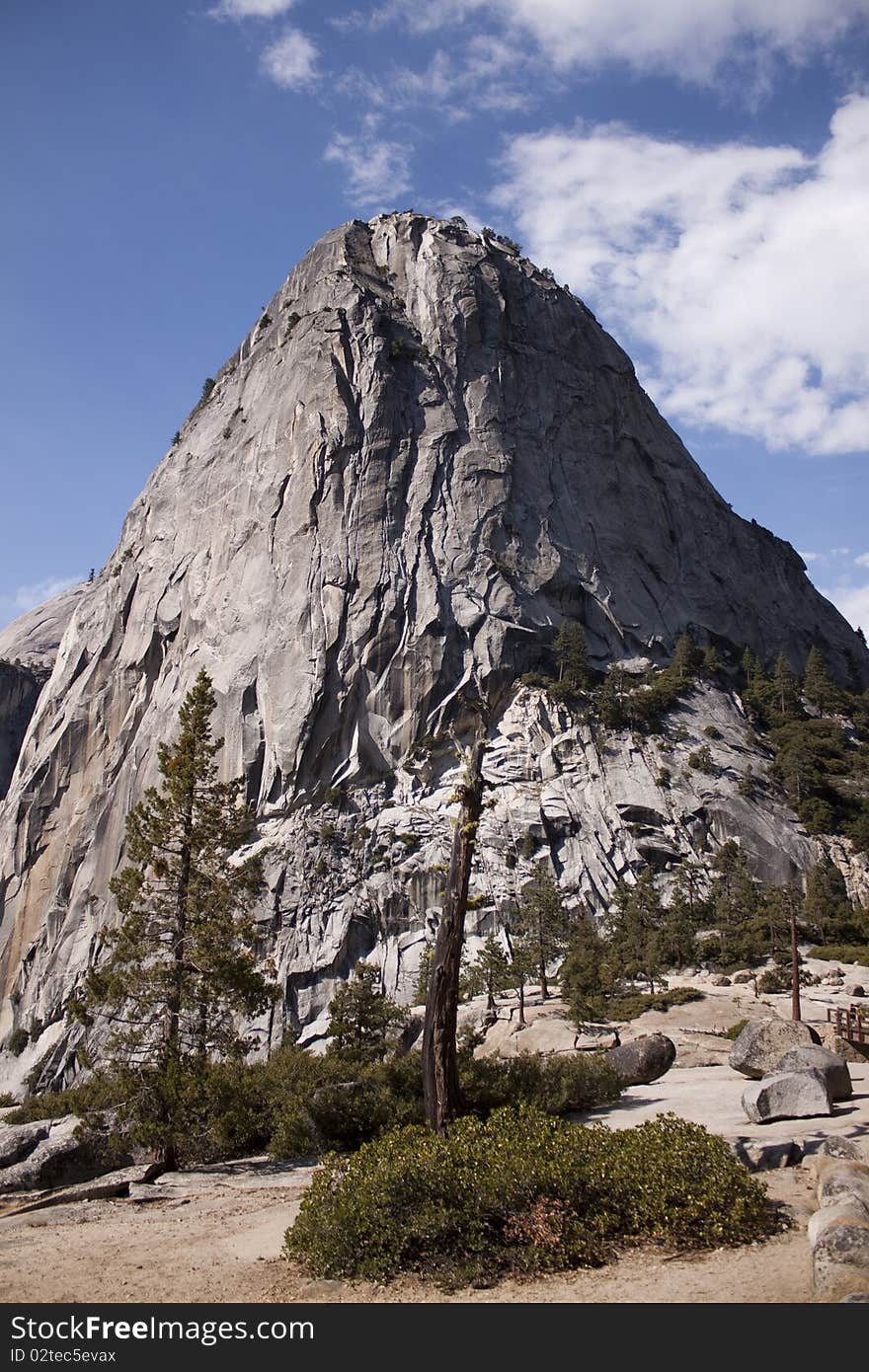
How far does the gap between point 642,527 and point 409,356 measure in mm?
27126

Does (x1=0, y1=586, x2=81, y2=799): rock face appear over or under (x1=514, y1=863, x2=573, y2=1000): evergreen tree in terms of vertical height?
over

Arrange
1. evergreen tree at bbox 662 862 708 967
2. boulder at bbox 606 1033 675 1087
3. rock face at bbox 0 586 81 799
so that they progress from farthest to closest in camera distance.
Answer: rock face at bbox 0 586 81 799 → evergreen tree at bbox 662 862 708 967 → boulder at bbox 606 1033 675 1087

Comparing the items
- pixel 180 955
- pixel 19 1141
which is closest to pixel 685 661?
pixel 180 955

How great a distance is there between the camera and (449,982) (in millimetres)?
13992

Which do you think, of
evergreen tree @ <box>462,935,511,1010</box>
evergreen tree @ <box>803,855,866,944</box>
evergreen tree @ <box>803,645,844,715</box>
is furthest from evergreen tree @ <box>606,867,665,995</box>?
evergreen tree @ <box>803,645,844,715</box>

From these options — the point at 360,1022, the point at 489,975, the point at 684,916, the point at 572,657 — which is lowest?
the point at 360,1022

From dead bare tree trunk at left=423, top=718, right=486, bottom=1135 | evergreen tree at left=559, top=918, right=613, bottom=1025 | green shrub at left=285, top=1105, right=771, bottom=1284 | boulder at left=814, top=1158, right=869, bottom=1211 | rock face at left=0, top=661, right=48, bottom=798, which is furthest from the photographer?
rock face at left=0, top=661, right=48, bottom=798

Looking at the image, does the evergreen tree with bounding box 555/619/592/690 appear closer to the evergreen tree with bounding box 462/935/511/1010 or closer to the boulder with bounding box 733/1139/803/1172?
the evergreen tree with bounding box 462/935/511/1010

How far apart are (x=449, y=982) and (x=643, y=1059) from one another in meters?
10.3

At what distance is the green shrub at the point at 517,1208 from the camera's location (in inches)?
324

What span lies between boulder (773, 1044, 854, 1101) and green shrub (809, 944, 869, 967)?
111 feet

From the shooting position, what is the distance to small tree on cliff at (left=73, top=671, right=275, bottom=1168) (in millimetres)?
17703

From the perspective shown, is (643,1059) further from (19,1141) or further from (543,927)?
(543,927)

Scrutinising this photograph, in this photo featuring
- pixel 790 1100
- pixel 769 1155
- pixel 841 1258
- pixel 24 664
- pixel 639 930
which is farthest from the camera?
pixel 24 664
